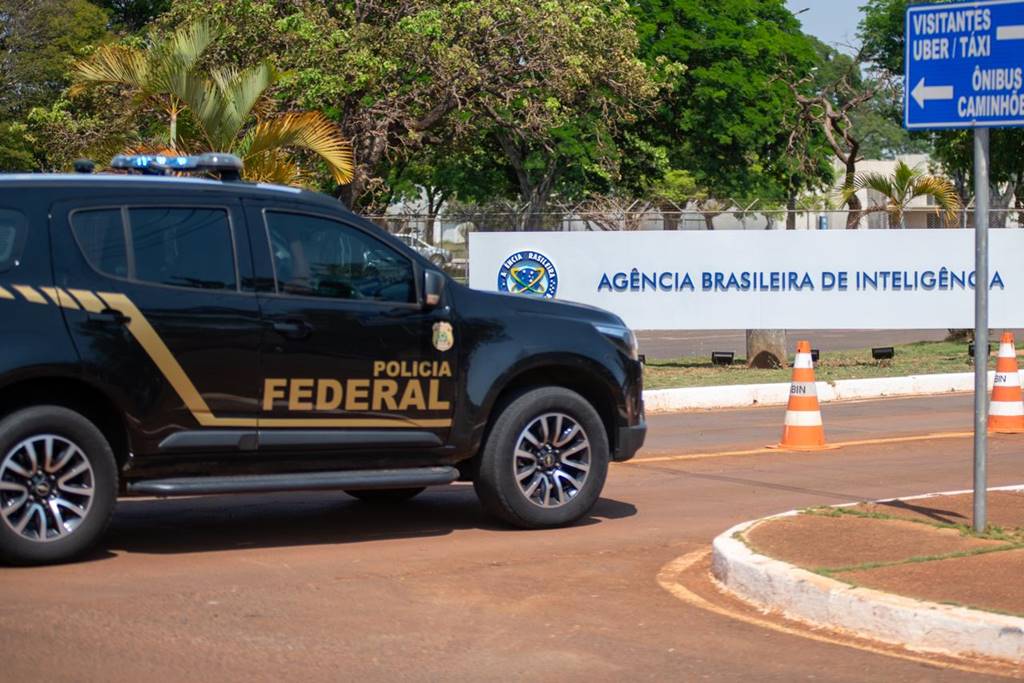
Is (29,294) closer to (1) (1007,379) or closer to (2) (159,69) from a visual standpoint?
(2) (159,69)

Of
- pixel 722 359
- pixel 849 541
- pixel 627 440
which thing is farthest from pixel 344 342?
pixel 722 359

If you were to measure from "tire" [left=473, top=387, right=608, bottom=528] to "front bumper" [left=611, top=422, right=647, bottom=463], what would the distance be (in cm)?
18

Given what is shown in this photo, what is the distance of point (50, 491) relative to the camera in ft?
24.7

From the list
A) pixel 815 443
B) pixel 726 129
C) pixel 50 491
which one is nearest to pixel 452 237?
pixel 815 443

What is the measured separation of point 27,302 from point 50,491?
0.98m

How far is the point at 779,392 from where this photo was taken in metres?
17.8

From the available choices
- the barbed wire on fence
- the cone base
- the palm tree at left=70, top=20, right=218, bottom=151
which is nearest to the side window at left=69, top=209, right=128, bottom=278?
the cone base

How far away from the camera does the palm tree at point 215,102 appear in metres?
16.4

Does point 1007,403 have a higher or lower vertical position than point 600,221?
lower

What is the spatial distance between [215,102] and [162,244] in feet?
29.6

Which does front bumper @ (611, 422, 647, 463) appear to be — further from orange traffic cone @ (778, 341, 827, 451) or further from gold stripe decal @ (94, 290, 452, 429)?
orange traffic cone @ (778, 341, 827, 451)

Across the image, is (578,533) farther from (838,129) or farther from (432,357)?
(838,129)

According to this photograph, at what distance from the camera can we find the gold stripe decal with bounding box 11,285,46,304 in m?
7.41

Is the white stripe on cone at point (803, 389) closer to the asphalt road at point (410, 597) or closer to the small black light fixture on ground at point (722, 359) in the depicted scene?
the asphalt road at point (410, 597)
